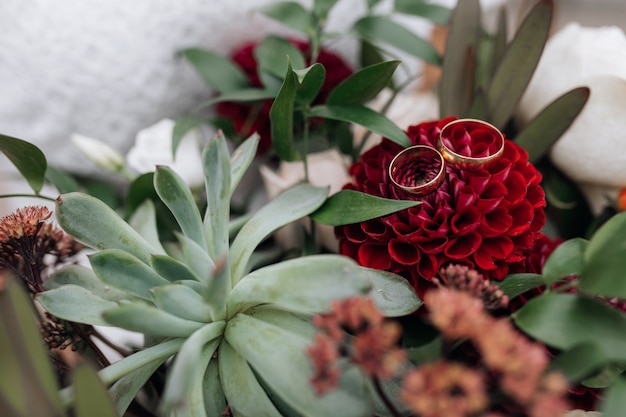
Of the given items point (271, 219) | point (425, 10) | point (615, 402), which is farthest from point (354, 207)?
point (425, 10)

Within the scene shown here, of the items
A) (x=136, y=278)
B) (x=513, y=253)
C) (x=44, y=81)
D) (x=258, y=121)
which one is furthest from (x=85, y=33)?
(x=513, y=253)

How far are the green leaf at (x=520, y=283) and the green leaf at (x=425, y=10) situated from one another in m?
0.29

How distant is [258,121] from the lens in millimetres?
544

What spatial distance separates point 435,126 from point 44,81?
0.37 meters

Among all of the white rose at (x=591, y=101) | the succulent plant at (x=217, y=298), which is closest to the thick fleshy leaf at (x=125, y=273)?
the succulent plant at (x=217, y=298)

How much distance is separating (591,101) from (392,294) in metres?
0.24

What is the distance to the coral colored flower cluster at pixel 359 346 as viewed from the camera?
7.5 inches

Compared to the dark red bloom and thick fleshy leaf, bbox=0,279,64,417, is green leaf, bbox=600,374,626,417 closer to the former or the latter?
thick fleshy leaf, bbox=0,279,64,417

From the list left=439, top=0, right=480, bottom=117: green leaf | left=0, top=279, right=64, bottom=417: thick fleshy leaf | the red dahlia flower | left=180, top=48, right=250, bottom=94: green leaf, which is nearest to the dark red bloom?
left=180, top=48, right=250, bottom=94: green leaf

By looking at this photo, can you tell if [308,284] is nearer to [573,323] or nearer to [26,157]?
[573,323]

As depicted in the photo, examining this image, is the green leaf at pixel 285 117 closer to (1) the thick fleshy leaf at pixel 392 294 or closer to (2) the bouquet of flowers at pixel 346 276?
(2) the bouquet of flowers at pixel 346 276

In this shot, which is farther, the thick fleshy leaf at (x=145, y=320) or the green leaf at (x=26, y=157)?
the green leaf at (x=26, y=157)

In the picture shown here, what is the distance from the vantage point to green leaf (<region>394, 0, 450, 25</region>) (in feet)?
1.71

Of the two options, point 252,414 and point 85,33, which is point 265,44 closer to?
point 85,33
